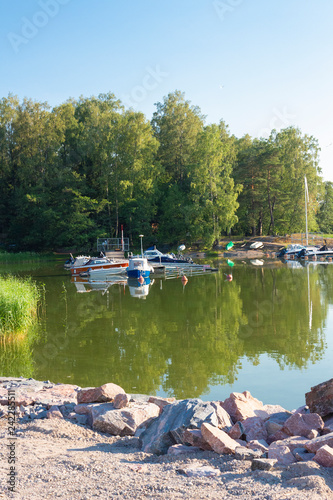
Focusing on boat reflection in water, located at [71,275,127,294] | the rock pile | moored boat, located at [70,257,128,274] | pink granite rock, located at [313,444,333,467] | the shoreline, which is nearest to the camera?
the shoreline

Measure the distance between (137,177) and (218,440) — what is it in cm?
5119

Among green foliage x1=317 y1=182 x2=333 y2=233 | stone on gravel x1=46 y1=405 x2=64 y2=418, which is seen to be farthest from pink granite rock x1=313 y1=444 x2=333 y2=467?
green foliage x1=317 y1=182 x2=333 y2=233

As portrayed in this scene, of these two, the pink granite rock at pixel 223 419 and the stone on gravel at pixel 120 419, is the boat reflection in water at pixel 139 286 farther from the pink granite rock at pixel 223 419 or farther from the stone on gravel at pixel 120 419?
the pink granite rock at pixel 223 419

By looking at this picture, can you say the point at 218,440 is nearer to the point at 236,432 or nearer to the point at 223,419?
the point at 236,432

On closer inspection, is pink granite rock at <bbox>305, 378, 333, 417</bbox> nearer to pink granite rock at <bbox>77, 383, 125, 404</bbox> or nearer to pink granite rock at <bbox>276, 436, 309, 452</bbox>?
pink granite rock at <bbox>276, 436, 309, 452</bbox>

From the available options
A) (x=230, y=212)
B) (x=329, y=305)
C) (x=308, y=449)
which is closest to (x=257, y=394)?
(x=308, y=449)

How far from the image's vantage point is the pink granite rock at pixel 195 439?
5.37 meters

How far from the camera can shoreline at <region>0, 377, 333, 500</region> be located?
14.7 feet

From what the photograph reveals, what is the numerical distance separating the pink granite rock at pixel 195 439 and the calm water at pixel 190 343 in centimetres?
345

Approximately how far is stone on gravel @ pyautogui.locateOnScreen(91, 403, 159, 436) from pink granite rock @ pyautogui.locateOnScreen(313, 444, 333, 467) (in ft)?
8.90

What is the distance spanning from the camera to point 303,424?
5.61 metres

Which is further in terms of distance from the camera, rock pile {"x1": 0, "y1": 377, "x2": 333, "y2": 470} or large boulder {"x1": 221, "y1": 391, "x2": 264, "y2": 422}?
large boulder {"x1": 221, "y1": 391, "x2": 264, "y2": 422}

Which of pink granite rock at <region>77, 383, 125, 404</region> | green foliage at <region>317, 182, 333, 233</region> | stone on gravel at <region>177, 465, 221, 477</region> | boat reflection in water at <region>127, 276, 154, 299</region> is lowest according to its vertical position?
boat reflection in water at <region>127, 276, 154, 299</region>

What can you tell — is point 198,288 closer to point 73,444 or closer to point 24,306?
point 24,306
